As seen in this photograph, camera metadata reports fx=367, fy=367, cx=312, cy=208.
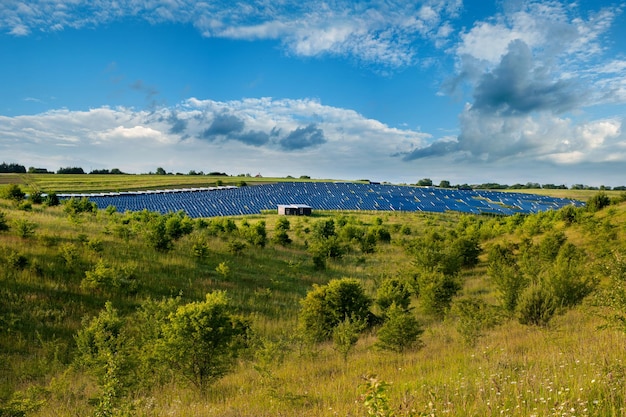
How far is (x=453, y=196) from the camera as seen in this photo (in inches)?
3558

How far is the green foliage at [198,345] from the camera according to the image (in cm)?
894

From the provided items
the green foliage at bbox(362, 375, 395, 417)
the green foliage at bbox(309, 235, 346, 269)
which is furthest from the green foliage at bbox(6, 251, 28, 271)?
the green foliage at bbox(309, 235, 346, 269)

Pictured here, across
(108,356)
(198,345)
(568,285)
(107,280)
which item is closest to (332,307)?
(198,345)

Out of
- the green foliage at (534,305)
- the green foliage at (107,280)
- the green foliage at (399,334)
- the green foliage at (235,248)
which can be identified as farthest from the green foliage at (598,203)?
the green foliage at (107,280)

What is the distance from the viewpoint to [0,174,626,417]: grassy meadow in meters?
5.39

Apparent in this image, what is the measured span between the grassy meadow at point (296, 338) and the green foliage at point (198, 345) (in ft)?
1.30

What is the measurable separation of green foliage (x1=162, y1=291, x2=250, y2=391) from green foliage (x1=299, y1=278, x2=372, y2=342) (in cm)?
619

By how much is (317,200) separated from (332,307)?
61.8m

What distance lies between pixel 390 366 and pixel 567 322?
6.94m

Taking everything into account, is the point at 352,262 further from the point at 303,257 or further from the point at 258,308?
the point at 258,308

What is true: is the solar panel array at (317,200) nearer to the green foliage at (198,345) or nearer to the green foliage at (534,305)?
the green foliage at (198,345)

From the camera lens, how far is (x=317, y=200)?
77.8 metres

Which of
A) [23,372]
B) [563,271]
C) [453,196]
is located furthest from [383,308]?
[453,196]

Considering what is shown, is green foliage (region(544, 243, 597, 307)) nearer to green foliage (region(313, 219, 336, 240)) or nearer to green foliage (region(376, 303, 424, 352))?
green foliage (region(376, 303, 424, 352))
